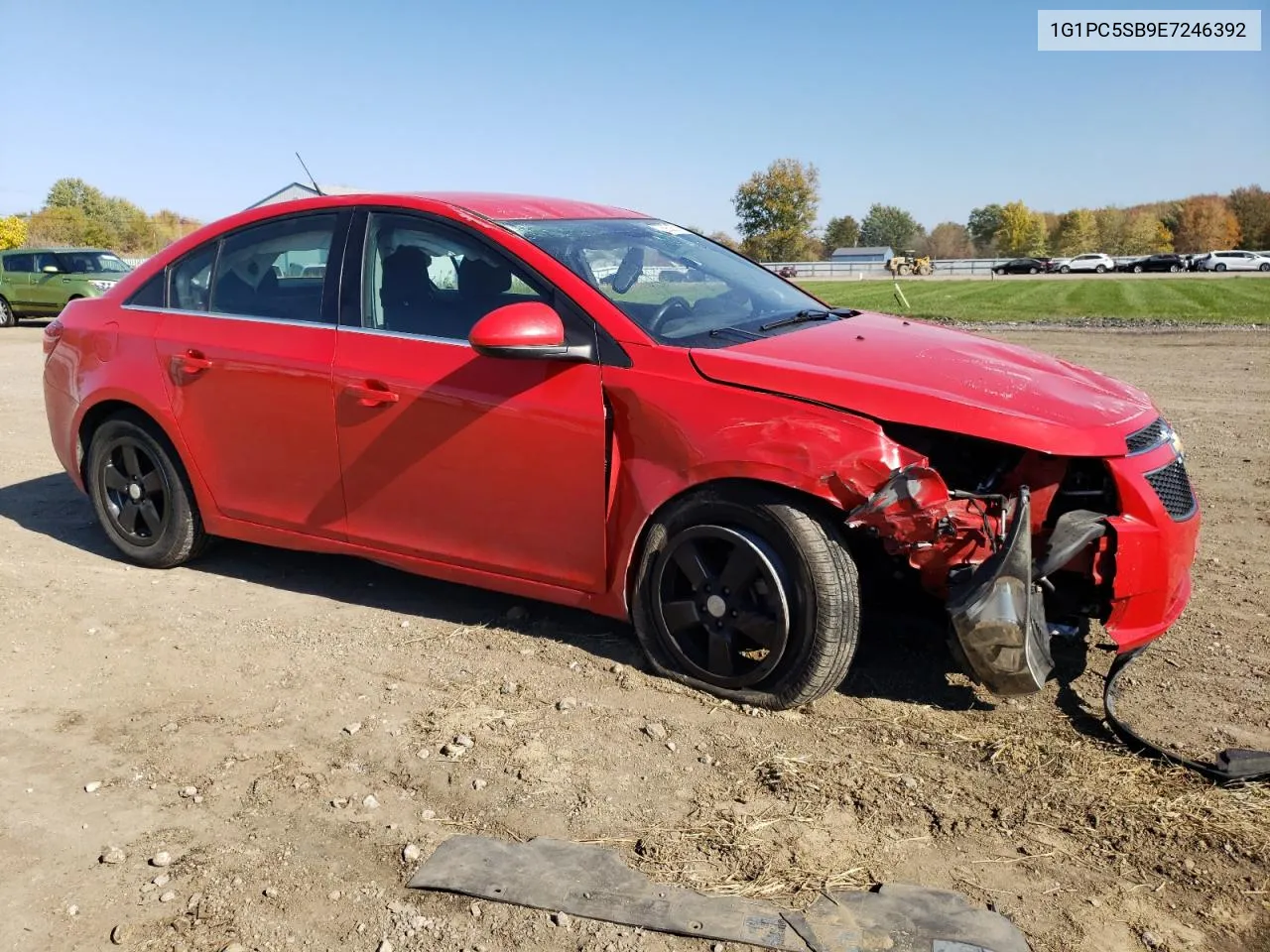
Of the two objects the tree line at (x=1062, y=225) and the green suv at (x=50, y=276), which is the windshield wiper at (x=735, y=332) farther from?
the tree line at (x=1062, y=225)

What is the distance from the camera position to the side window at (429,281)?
14.0 ft

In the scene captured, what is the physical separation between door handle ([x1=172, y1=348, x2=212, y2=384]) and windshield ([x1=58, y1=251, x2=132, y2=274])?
61.5ft

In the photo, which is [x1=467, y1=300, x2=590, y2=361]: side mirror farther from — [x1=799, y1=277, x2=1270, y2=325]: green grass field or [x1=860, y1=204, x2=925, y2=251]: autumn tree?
[x1=860, y1=204, x2=925, y2=251]: autumn tree

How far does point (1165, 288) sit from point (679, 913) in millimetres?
37463

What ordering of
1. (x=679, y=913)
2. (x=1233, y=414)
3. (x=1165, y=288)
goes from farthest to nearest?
(x=1165, y=288), (x=1233, y=414), (x=679, y=913)

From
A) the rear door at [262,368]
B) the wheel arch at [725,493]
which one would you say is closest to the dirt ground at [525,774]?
the wheel arch at [725,493]

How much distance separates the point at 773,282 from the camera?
5141mm

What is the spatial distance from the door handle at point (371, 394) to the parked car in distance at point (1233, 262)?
219ft

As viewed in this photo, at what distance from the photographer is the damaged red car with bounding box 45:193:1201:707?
3.52 meters

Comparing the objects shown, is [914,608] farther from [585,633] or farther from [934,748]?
[585,633]

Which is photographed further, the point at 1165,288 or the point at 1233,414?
the point at 1165,288

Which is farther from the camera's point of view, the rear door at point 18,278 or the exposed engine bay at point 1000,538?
the rear door at point 18,278

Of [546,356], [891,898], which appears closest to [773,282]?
[546,356]

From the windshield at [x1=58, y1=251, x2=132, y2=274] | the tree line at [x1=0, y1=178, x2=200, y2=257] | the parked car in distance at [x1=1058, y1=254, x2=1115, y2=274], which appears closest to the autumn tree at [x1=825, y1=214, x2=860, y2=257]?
the parked car in distance at [x1=1058, y1=254, x2=1115, y2=274]
